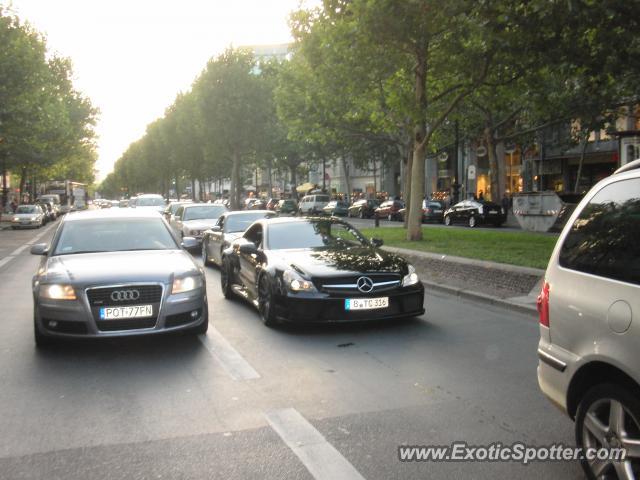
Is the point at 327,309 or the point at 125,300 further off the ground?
the point at 125,300

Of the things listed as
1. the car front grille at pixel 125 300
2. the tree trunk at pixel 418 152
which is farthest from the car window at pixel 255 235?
the tree trunk at pixel 418 152

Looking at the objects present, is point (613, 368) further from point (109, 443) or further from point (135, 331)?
point (135, 331)

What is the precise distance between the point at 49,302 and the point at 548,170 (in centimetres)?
4176

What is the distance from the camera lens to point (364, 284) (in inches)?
301

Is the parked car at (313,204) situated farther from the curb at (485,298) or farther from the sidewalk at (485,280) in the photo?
the curb at (485,298)

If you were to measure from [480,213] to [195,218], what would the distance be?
17199mm

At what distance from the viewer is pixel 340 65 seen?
1727cm

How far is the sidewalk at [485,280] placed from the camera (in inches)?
379

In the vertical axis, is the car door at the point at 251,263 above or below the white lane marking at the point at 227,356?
above

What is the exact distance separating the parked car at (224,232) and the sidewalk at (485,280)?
3.96m

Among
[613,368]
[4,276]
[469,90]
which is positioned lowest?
[4,276]

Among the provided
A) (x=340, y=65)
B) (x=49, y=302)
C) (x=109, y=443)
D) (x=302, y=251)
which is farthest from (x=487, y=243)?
(x=109, y=443)

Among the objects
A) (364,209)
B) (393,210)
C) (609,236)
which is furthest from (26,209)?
(609,236)

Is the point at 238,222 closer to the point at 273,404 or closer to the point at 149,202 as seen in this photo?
the point at 273,404
